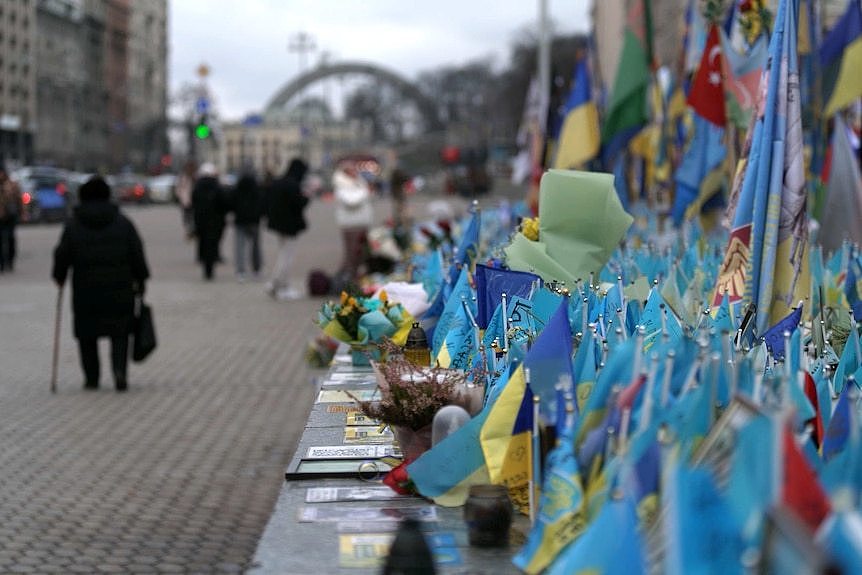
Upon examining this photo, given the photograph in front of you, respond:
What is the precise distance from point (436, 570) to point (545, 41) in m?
33.8

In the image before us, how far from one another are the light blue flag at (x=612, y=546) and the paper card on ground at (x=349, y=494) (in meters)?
1.62

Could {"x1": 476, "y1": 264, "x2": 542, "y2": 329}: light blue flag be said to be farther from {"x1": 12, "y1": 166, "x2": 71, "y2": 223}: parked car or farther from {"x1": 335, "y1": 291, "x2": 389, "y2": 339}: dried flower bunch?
{"x1": 12, "y1": 166, "x2": 71, "y2": 223}: parked car

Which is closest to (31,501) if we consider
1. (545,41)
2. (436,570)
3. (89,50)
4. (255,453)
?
(255,453)

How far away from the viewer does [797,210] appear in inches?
273

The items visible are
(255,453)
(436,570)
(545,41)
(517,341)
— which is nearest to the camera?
(436,570)

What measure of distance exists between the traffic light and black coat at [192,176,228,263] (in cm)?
715

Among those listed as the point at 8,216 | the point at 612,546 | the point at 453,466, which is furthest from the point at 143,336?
the point at 8,216

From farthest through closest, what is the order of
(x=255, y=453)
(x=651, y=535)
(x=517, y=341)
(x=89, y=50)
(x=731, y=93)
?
(x=89, y=50) → (x=731, y=93) → (x=255, y=453) → (x=517, y=341) → (x=651, y=535)

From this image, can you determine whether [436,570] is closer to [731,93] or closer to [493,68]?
[731,93]

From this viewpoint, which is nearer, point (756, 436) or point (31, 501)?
point (756, 436)

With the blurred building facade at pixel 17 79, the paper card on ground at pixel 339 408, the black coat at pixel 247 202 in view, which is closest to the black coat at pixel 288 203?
the black coat at pixel 247 202

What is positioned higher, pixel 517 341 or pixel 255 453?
pixel 517 341

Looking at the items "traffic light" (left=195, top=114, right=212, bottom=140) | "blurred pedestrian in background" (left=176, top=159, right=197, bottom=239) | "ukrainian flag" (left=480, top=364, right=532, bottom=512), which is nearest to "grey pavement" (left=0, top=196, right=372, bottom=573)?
"ukrainian flag" (left=480, top=364, right=532, bottom=512)

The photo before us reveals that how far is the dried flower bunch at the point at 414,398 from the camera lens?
16.0 ft
